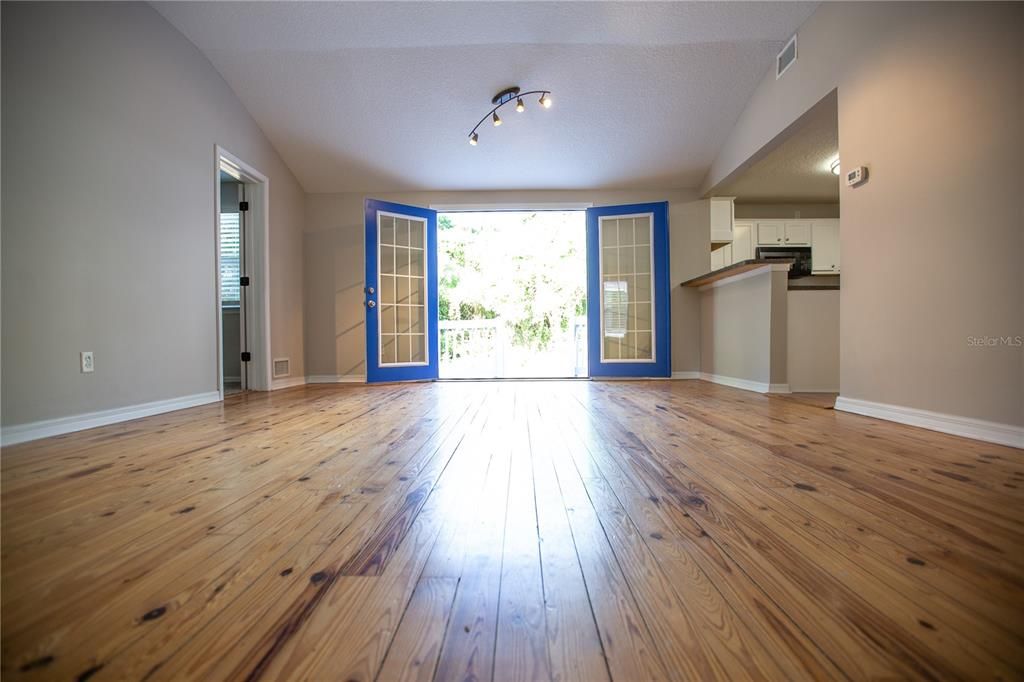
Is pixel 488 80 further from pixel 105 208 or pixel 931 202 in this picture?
pixel 931 202

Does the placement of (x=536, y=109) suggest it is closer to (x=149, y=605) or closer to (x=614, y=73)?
(x=614, y=73)

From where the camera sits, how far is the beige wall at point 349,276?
5031 mm

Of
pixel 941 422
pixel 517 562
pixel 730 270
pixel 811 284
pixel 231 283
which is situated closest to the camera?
pixel 517 562

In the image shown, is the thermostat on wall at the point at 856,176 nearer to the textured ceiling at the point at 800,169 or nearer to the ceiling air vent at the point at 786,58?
the textured ceiling at the point at 800,169

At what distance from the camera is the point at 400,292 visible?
5098mm

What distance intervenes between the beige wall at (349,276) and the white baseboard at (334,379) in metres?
0.03

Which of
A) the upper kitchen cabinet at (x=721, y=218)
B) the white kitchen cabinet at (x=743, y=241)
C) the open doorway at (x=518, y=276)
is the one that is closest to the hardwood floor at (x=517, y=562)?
the upper kitchen cabinet at (x=721, y=218)

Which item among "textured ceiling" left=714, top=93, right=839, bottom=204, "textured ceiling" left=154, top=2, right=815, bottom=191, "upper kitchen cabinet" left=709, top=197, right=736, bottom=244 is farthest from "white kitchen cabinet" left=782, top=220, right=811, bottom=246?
"textured ceiling" left=154, top=2, right=815, bottom=191

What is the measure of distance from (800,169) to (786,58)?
1561 millimetres

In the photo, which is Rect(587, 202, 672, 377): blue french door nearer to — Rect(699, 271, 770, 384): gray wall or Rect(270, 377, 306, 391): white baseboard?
Rect(699, 271, 770, 384): gray wall

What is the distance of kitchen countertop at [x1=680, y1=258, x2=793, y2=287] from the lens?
3.54m

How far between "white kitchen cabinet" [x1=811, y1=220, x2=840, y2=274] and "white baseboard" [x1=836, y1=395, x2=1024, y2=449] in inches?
145

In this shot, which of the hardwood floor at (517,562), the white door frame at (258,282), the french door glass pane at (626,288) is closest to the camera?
the hardwood floor at (517,562)
